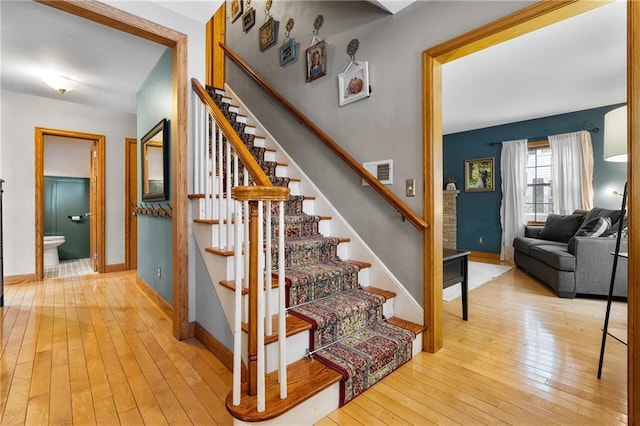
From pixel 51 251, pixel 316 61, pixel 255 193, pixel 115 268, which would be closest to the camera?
pixel 255 193

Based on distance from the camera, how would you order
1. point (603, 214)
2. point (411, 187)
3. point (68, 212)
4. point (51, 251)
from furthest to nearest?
point (68, 212) < point (51, 251) < point (603, 214) < point (411, 187)

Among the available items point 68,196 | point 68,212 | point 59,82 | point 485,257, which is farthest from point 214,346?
point 68,196

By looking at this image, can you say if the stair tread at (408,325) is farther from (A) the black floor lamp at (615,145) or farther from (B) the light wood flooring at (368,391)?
(A) the black floor lamp at (615,145)

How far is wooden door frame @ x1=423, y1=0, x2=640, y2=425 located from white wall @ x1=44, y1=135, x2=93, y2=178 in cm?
620

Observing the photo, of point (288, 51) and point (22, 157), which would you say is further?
point (22, 157)

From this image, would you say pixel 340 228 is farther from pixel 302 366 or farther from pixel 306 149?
pixel 302 366

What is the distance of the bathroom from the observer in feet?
18.5

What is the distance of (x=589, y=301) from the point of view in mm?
3156

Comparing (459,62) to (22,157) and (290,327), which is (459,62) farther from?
(22,157)

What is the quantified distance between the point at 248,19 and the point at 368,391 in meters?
4.56

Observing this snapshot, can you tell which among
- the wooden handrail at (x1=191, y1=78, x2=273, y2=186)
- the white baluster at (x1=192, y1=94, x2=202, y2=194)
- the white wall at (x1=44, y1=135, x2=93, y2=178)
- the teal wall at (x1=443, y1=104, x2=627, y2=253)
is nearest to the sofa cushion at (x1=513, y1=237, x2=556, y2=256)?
the teal wall at (x1=443, y1=104, x2=627, y2=253)

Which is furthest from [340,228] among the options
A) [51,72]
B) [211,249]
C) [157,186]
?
[51,72]

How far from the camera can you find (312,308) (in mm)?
1877

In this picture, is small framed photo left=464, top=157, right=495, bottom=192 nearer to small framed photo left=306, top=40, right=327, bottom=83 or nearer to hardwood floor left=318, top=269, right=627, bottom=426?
hardwood floor left=318, top=269, right=627, bottom=426
